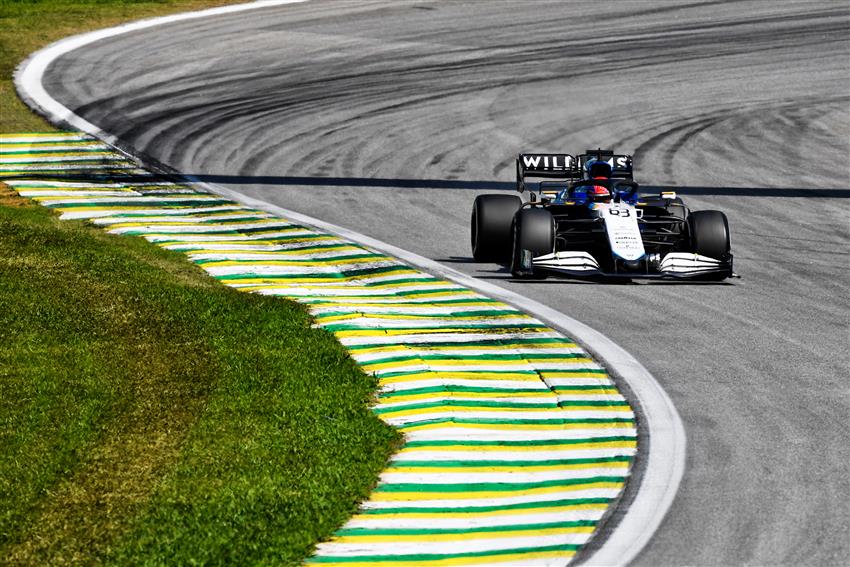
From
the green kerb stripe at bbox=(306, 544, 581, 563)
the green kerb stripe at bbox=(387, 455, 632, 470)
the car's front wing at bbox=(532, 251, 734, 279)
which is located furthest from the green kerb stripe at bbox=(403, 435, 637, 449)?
the car's front wing at bbox=(532, 251, 734, 279)

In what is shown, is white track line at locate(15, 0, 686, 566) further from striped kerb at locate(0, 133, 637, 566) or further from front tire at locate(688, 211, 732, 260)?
front tire at locate(688, 211, 732, 260)

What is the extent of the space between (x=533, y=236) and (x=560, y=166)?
2.83 meters

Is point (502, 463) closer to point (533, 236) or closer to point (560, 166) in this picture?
point (533, 236)

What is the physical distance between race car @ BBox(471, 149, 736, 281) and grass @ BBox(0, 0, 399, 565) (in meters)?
3.54

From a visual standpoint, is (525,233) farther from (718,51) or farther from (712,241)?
(718,51)

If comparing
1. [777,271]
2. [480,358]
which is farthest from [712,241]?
[480,358]

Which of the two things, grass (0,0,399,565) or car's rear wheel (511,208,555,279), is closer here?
grass (0,0,399,565)

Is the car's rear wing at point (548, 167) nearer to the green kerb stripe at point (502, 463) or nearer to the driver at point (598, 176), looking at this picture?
the driver at point (598, 176)

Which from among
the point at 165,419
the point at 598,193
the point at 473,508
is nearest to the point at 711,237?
the point at 598,193

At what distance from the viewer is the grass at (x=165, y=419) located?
32.4ft

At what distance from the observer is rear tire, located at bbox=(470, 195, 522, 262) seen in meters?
19.5

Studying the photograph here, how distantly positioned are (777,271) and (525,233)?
3955 mm

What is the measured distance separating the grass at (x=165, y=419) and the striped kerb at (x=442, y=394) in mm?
385

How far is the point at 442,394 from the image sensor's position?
44.0 ft
